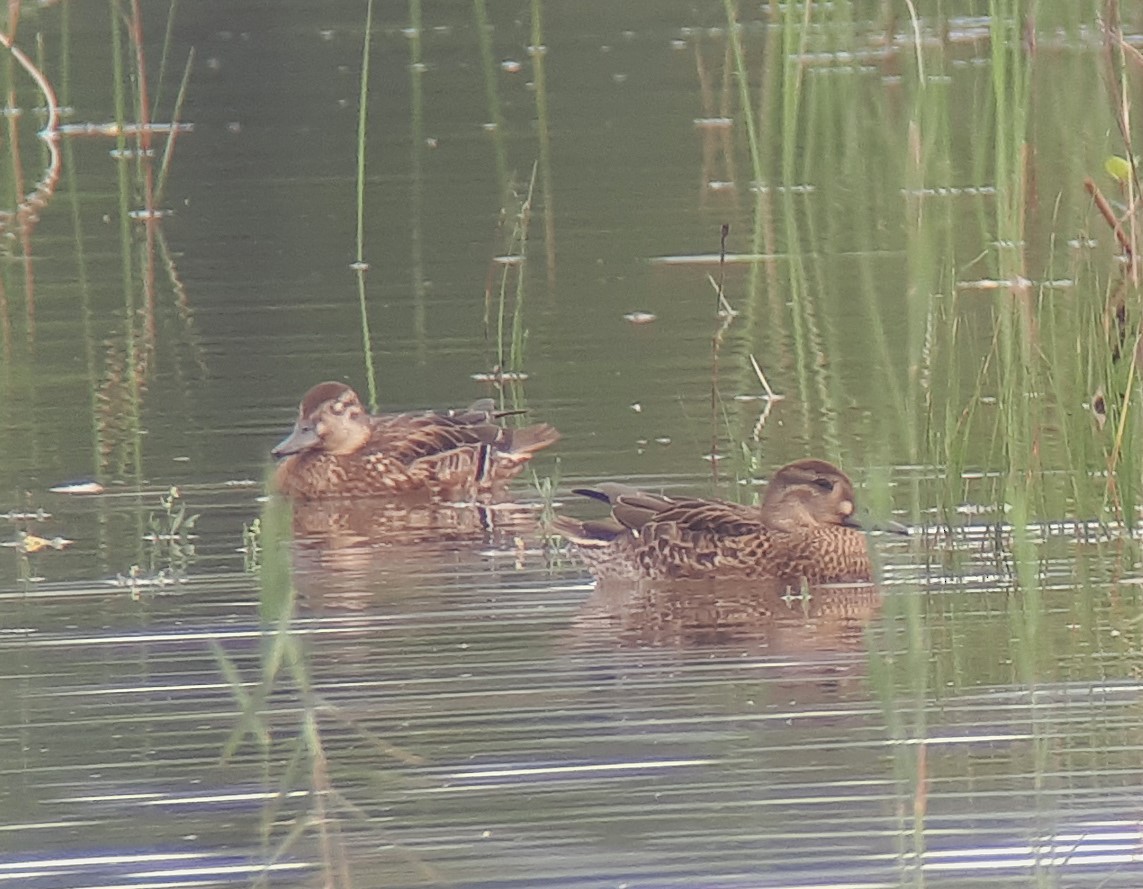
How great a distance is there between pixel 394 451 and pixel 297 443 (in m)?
0.35

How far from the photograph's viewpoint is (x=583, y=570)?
294 inches

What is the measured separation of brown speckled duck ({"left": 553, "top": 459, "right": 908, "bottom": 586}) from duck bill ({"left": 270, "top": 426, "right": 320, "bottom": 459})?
1.19 metres

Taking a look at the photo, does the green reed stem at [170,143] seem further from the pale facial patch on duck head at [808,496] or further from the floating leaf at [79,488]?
the pale facial patch on duck head at [808,496]

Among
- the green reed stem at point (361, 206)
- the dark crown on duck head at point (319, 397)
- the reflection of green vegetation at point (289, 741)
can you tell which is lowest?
the reflection of green vegetation at point (289, 741)

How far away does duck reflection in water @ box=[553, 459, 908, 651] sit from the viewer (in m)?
7.29

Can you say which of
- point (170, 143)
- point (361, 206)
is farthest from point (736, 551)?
point (170, 143)

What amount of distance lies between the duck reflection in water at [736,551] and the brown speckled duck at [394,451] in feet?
2.82

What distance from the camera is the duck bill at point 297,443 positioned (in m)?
8.56

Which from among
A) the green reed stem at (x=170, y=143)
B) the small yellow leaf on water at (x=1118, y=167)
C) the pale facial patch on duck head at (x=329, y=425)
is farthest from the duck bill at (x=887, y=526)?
the green reed stem at (x=170, y=143)

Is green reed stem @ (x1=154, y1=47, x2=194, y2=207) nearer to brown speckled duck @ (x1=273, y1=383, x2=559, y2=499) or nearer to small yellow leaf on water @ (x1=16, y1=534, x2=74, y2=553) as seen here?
brown speckled duck @ (x1=273, y1=383, x2=559, y2=499)

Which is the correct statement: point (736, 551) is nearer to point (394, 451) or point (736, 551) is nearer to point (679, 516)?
point (679, 516)

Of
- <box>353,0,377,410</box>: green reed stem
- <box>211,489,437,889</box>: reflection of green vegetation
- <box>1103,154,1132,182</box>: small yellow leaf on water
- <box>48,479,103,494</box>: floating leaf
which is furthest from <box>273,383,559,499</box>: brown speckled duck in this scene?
<box>1103,154,1132,182</box>: small yellow leaf on water

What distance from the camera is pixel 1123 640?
632 centimetres

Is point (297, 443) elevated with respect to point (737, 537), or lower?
elevated
